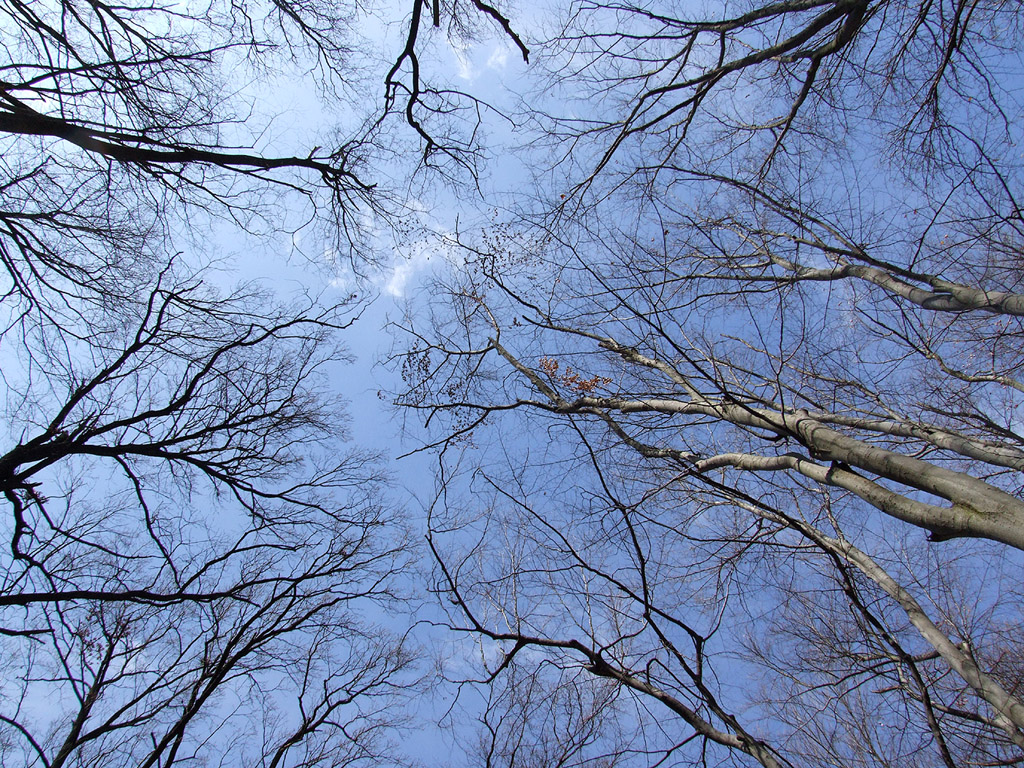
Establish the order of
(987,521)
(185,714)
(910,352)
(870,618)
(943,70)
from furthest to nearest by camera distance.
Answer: (910,352), (185,714), (943,70), (870,618), (987,521)

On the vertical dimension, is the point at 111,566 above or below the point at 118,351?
below

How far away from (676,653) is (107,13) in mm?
6999

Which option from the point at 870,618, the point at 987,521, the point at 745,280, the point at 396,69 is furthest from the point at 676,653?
the point at 396,69

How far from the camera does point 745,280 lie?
20.8 ft

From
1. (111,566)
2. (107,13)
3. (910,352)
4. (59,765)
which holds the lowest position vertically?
(59,765)

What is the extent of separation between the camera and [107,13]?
423cm

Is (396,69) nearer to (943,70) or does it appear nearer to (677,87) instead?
(677,87)

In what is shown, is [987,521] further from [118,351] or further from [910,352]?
[118,351]

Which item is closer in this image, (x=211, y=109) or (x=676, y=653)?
(x=676, y=653)

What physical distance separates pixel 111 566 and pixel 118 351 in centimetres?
257

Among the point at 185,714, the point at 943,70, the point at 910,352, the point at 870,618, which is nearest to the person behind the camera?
the point at 870,618

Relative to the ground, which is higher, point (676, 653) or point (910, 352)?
point (910, 352)

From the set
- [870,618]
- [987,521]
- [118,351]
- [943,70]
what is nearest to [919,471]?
[987,521]

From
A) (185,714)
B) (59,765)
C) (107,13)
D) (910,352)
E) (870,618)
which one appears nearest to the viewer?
(870,618)
